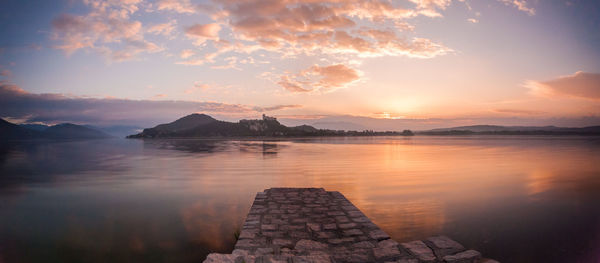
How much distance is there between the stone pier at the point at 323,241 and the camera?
4.62 meters

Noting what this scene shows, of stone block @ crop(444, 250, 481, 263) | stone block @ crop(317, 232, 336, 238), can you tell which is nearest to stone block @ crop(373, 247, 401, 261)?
stone block @ crop(444, 250, 481, 263)

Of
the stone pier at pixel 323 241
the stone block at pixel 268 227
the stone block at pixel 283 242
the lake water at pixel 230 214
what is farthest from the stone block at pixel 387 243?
the stone block at pixel 268 227

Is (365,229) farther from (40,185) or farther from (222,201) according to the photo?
(40,185)

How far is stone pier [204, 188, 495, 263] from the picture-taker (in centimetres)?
462

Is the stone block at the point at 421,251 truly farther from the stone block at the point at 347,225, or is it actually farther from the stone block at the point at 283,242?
the stone block at the point at 283,242

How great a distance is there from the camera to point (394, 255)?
480cm

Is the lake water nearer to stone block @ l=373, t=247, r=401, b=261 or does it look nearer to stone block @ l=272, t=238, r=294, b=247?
stone block @ l=272, t=238, r=294, b=247

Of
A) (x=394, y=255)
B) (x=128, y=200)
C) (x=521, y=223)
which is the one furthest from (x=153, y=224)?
(x=521, y=223)

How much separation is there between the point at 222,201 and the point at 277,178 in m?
5.40

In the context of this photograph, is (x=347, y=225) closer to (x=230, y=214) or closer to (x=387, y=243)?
(x=387, y=243)

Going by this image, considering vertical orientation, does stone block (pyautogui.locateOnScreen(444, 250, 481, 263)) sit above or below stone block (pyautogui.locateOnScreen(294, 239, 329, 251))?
above

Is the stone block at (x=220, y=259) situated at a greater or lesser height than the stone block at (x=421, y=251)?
greater

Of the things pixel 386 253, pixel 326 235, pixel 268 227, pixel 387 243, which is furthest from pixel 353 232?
pixel 268 227

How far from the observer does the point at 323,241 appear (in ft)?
18.3
